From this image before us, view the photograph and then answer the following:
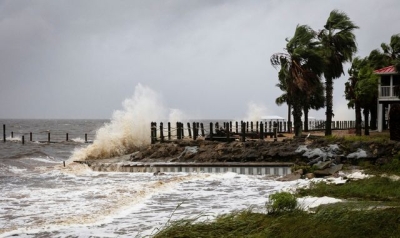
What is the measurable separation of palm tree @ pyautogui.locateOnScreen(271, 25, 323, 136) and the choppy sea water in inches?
400

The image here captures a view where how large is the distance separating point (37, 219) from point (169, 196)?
178 inches

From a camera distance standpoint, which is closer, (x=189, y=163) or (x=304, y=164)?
(x=304, y=164)

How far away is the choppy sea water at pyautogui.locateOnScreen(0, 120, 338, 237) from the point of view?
11.0 meters

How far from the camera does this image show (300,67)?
97.7 feet

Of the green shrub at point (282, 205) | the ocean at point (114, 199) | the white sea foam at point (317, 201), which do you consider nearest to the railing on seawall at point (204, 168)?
the ocean at point (114, 199)

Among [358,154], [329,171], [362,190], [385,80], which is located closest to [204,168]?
[329,171]

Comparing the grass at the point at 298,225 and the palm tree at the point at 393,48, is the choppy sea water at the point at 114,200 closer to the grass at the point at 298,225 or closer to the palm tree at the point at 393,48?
the grass at the point at 298,225

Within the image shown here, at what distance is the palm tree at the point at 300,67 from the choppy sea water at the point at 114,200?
400 inches

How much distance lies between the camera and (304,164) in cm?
2191

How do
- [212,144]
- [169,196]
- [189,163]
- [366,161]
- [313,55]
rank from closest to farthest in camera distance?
[169,196] < [366,161] < [189,163] < [212,144] < [313,55]

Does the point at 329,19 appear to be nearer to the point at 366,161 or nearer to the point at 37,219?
the point at 366,161

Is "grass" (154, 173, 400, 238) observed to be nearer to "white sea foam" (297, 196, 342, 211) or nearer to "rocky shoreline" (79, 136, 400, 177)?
"white sea foam" (297, 196, 342, 211)

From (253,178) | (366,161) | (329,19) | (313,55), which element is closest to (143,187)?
(253,178)

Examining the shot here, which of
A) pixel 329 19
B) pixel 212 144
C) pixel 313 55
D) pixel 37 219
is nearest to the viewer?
pixel 37 219
